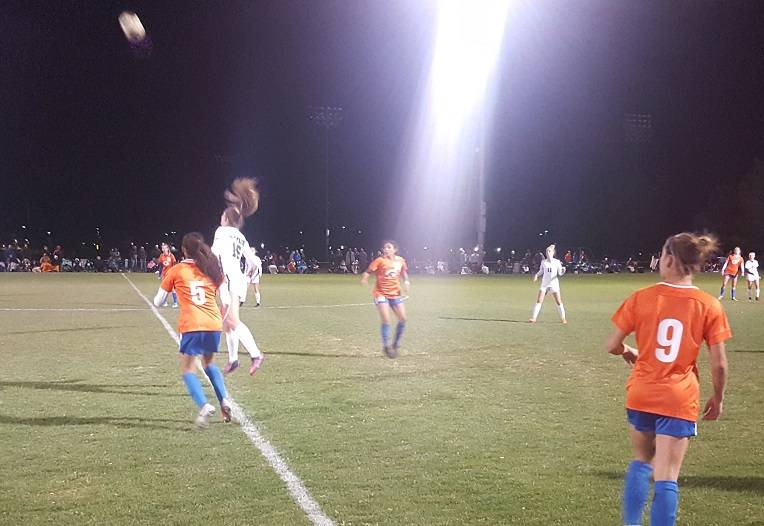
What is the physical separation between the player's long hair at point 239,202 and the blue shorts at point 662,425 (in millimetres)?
5567

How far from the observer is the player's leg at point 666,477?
145 inches

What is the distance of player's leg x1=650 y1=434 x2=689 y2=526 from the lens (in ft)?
12.1

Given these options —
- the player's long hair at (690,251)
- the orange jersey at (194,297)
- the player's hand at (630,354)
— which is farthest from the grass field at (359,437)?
the player's long hair at (690,251)

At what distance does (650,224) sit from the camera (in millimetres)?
66562

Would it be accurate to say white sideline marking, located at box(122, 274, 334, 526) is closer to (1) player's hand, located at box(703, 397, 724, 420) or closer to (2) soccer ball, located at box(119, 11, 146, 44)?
(1) player's hand, located at box(703, 397, 724, 420)

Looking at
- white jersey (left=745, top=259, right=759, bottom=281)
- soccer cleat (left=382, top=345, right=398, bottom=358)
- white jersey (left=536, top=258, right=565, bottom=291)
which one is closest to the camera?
soccer cleat (left=382, top=345, right=398, bottom=358)

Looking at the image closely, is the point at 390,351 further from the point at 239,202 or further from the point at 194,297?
the point at 194,297

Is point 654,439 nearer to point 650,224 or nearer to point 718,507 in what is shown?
point 718,507

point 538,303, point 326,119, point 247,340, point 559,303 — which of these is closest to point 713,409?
point 247,340

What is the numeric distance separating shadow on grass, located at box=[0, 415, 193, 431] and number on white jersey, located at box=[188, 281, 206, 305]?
4.05 feet

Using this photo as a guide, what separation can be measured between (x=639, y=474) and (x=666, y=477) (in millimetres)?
180

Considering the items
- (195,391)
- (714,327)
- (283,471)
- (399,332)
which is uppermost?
(714,327)

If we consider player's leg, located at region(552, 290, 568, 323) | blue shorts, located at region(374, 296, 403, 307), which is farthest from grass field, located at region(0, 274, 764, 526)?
player's leg, located at region(552, 290, 568, 323)

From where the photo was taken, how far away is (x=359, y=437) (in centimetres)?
655
